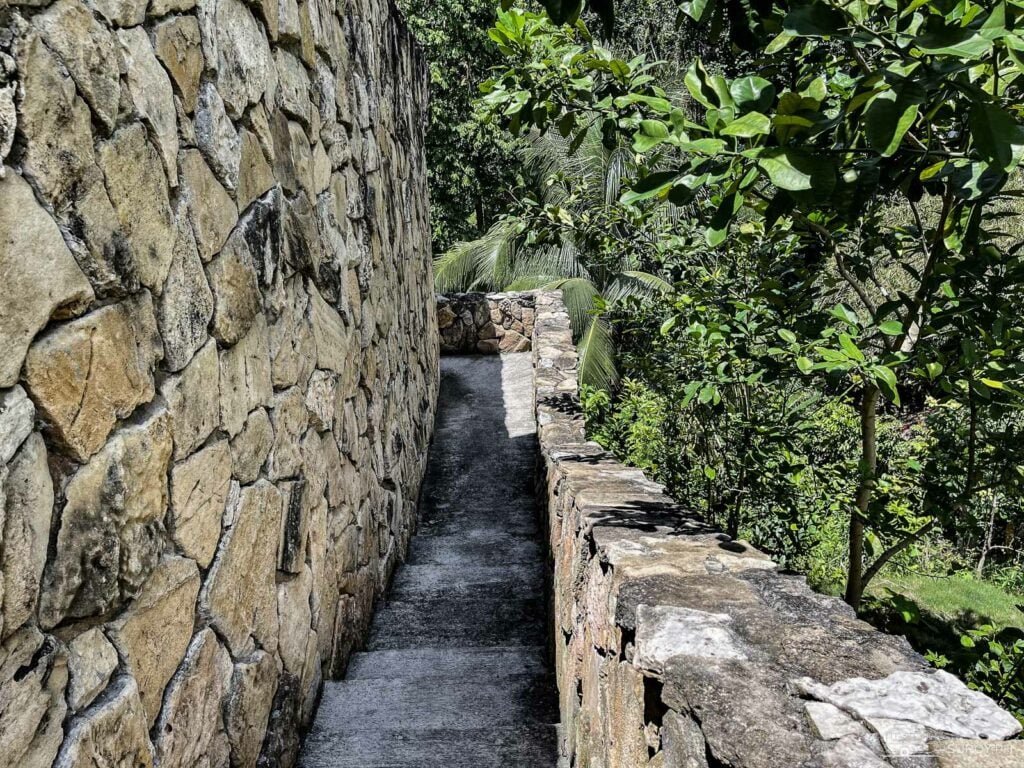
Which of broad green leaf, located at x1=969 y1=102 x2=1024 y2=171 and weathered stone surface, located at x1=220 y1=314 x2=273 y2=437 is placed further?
weathered stone surface, located at x1=220 y1=314 x2=273 y2=437

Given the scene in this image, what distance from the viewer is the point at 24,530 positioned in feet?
4.66

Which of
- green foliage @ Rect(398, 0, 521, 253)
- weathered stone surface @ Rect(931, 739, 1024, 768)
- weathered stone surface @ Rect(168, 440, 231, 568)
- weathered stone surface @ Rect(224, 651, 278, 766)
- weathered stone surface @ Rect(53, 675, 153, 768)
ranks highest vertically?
green foliage @ Rect(398, 0, 521, 253)

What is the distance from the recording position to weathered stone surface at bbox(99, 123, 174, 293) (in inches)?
67.6

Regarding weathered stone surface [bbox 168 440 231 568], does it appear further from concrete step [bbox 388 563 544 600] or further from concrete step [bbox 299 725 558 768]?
concrete step [bbox 388 563 544 600]

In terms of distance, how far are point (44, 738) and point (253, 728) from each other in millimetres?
1171

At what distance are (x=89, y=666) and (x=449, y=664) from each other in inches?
93.9

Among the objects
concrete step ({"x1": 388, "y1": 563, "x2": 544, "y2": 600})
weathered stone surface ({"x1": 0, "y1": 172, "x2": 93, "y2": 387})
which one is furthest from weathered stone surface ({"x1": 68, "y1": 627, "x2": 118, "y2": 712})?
concrete step ({"x1": 388, "y1": 563, "x2": 544, "y2": 600})

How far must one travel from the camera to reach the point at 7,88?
4.48 feet

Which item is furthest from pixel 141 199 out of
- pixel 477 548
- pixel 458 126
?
pixel 458 126

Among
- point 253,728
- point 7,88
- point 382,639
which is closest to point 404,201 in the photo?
point 382,639

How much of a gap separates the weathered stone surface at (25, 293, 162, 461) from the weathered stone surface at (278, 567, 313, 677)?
1.23 metres

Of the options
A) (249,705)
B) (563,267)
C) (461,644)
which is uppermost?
(563,267)

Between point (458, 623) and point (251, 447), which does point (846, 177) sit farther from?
point (458, 623)

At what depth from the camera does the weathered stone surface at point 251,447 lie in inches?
95.0
